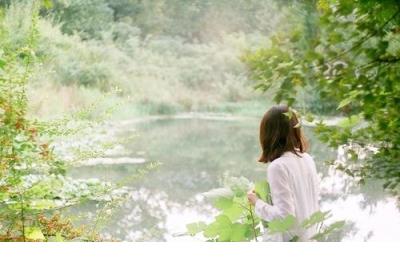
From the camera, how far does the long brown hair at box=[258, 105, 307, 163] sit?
165 cm

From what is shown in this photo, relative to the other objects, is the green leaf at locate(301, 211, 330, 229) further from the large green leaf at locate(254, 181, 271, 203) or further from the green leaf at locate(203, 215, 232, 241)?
the large green leaf at locate(254, 181, 271, 203)

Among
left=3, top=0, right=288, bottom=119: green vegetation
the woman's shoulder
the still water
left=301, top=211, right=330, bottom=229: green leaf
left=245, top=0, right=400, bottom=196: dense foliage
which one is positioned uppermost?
left=245, top=0, right=400, bottom=196: dense foliage

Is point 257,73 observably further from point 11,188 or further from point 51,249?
point 11,188

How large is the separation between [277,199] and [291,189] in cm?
7

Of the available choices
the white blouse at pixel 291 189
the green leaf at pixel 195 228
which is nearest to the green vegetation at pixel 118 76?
the green leaf at pixel 195 228

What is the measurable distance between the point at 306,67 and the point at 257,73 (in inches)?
3.4

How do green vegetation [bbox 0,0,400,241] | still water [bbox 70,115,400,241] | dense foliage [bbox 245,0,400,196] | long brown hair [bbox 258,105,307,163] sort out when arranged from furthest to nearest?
still water [bbox 70,115,400,241] < green vegetation [bbox 0,0,400,241] < long brown hair [bbox 258,105,307,163] < dense foliage [bbox 245,0,400,196]

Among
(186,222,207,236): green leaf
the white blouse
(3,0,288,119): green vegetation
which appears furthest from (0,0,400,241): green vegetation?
the white blouse

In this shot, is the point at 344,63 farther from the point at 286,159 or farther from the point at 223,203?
the point at 286,159

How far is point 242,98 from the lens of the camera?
7586mm

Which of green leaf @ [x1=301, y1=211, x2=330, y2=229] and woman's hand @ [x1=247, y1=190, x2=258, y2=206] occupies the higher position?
green leaf @ [x1=301, y1=211, x2=330, y2=229]

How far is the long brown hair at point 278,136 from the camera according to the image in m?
1.65

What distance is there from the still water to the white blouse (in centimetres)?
230

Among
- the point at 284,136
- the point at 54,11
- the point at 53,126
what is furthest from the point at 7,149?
the point at 54,11
